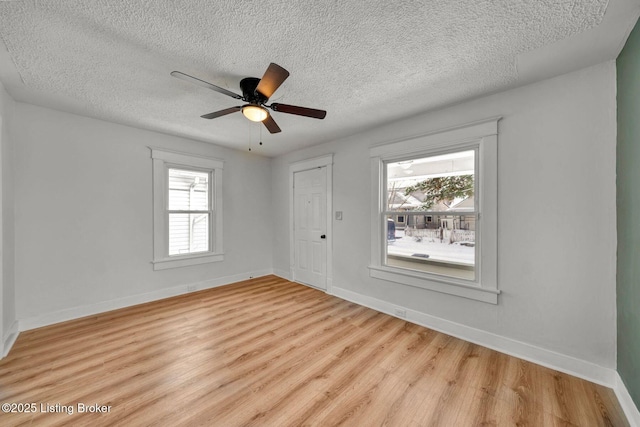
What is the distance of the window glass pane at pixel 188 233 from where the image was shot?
12.8 ft

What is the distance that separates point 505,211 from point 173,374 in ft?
10.8

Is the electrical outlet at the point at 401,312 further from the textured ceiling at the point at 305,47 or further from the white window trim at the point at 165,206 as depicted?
the white window trim at the point at 165,206

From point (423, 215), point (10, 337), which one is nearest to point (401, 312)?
point (423, 215)

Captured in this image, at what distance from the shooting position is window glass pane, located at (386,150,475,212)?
267cm

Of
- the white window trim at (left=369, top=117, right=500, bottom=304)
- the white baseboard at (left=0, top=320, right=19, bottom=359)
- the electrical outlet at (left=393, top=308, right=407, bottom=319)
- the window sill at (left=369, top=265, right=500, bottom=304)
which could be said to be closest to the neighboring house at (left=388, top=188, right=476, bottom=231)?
the white window trim at (left=369, top=117, right=500, bottom=304)

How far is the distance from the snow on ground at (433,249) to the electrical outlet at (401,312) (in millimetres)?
701

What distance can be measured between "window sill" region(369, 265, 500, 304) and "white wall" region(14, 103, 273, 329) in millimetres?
3022

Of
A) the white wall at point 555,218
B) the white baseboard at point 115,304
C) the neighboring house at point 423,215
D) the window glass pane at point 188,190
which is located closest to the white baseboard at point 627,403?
the white wall at point 555,218

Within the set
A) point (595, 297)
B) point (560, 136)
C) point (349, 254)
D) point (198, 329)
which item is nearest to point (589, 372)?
point (595, 297)

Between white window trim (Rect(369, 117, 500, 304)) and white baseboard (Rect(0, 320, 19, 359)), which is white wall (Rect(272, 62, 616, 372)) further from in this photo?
white baseboard (Rect(0, 320, 19, 359))

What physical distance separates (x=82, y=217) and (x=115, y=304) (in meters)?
1.21

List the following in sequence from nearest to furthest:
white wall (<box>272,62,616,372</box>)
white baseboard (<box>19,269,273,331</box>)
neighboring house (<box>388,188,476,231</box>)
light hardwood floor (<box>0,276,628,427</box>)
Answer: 1. light hardwood floor (<box>0,276,628,427</box>)
2. white wall (<box>272,62,616,372</box>)
3. neighboring house (<box>388,188,476,231</box>)
4. white baseboard (<box>19,269,273,331</box>)

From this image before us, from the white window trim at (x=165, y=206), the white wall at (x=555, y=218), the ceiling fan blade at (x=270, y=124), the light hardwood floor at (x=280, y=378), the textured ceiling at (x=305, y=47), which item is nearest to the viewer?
the textured ceiling at (x=305, y=47)

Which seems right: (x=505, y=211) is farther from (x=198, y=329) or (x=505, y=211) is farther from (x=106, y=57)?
(x=106, y=57)
